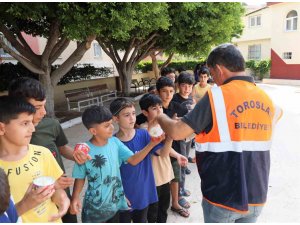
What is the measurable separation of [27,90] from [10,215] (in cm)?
92

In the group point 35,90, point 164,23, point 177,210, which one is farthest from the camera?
point 164,23

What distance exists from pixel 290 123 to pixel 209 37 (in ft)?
17.4

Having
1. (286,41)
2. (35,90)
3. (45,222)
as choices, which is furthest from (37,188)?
(286,41)

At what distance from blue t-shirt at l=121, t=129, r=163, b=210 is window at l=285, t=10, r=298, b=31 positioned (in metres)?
24.4

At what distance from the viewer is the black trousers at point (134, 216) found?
2301 millimetres

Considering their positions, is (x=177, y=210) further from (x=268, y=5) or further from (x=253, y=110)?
(x=268, y=5)

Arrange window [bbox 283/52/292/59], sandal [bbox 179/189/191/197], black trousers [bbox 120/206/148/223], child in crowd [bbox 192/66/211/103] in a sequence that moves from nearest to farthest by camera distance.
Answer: black trousers [bbox 120/206/148/223], sandal [bbox 179/189/191/197], child in crowd [bbox 192/66/211/103], window [bbox 283/52/292/59]

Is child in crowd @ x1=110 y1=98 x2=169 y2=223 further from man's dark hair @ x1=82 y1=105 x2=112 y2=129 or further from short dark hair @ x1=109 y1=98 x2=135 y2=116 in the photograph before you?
man's dark hair @ x1=82 y1=105 x2=112 y2=129

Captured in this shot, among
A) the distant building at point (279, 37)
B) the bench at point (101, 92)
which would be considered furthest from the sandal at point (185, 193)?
the distant building at point (279, 37)

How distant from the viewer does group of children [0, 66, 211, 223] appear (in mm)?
1666

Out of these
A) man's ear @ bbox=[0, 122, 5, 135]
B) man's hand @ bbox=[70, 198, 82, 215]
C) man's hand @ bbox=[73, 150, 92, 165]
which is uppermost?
man's ear @ bbox=[0, 122, 5, 135]

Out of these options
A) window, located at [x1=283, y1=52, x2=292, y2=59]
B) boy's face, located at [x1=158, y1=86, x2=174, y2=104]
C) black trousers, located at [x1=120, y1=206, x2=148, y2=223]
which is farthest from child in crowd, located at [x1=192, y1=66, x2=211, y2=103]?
window, located at [x1=283, y1=52, x2=292, y2=59]

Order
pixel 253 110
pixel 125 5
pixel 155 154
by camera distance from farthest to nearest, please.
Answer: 1. pixel 125 5
2. pixel 155 154
3. pixel 253 110

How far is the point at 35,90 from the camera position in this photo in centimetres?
204
